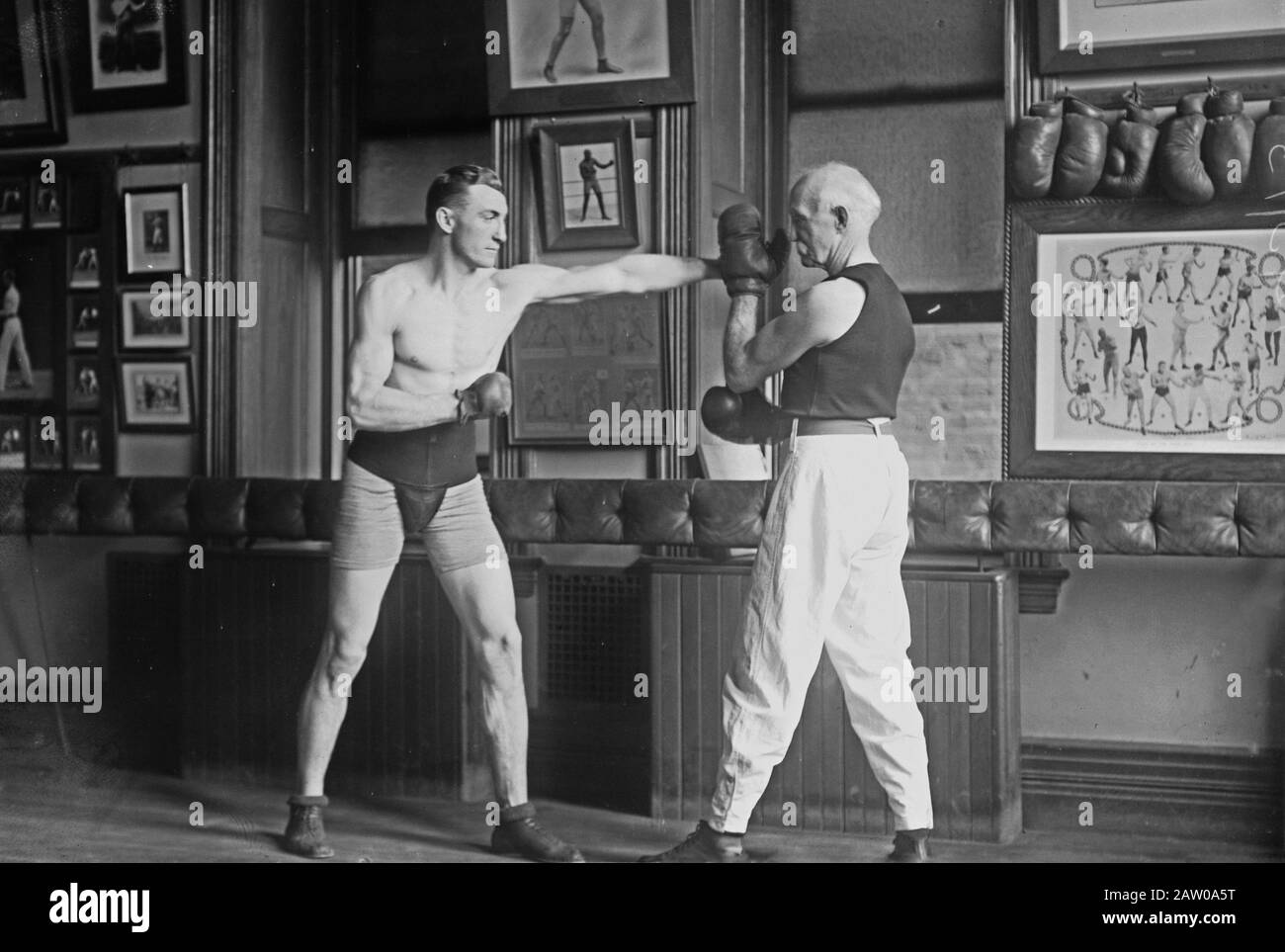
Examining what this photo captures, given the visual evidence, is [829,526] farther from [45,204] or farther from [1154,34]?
[45,204]

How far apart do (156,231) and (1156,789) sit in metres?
3.31

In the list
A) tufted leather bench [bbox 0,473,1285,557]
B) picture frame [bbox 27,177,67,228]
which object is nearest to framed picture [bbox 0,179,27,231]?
picture frame [bbox 27,177,67,228]

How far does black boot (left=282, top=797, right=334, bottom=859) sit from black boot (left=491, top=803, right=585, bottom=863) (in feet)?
1.53

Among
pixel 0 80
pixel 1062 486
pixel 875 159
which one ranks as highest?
pixel 0 80

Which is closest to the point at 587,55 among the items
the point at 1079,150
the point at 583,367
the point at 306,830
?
the point at 583,367

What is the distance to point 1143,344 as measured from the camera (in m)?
3.77

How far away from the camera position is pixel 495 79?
4.07 m

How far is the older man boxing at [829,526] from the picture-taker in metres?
3.69

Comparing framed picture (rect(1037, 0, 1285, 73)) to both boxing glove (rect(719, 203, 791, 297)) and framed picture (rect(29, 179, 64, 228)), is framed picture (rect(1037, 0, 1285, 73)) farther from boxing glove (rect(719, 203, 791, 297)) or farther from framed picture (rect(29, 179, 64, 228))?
framed picture (rect(29, 179, 64, 228))

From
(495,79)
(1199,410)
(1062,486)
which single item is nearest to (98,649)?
(495,79)

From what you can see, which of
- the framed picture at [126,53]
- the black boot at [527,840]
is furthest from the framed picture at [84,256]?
the black boot at [527,840]

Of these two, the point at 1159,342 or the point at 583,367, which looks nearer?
the point at 1159,342

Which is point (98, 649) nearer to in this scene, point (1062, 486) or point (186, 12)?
point (186, 12)

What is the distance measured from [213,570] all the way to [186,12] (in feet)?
5.47
